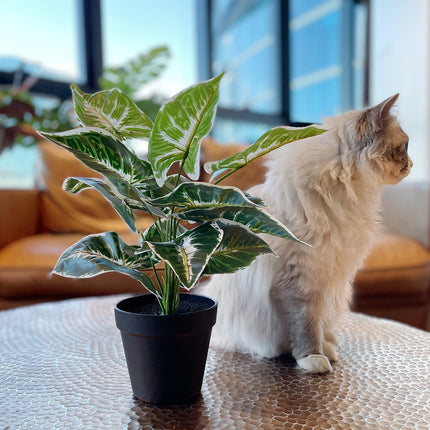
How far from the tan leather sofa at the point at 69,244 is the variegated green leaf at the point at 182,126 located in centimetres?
79

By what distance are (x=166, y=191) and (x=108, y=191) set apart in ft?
0.27

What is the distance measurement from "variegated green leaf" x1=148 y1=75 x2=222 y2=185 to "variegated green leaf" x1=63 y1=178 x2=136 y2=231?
63 millimetres

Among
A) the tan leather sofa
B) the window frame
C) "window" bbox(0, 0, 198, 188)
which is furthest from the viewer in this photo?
the window frame

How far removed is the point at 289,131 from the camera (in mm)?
516

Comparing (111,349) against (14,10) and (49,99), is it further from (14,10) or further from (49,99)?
(14,10)

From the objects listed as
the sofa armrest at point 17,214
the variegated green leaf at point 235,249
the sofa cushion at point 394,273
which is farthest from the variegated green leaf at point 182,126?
the sofa armrest at point 17,214

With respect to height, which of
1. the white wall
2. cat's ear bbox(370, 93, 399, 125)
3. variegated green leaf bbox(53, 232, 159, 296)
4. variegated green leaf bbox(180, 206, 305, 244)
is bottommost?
variegated green leaf bbox(53, 232, 159, 296)

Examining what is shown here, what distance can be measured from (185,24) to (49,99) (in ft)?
4.72

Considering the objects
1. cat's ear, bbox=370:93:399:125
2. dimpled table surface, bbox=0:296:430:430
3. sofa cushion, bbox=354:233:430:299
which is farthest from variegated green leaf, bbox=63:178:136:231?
sofa cushion, bbox=354:233:430:299

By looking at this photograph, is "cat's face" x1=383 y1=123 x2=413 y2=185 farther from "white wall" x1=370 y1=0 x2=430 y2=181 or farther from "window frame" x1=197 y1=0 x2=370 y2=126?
"window frame" x1=197 y1=0 x2=370 y2=126

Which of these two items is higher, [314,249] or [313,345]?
[314,249]

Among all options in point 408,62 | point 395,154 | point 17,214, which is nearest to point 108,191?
point 395,154

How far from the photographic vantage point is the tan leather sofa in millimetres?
1533

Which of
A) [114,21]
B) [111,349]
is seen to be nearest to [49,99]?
[114,21]
